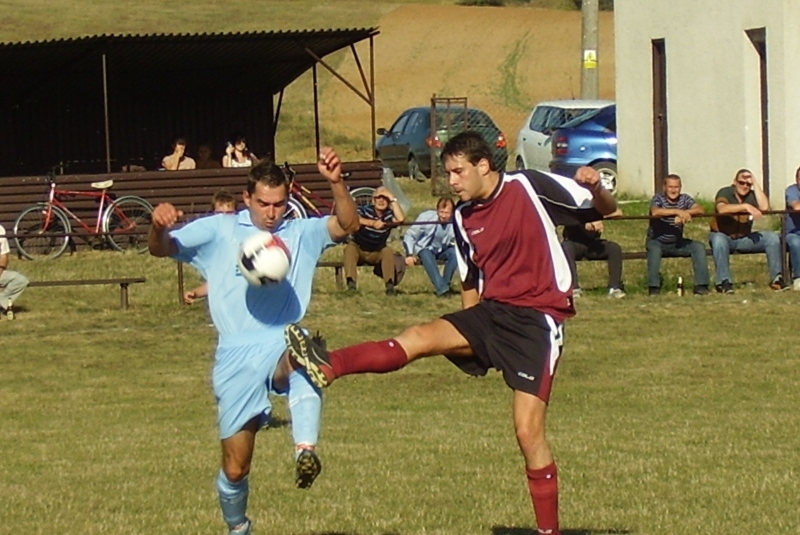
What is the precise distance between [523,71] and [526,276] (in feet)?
147

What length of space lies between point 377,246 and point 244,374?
453 inches

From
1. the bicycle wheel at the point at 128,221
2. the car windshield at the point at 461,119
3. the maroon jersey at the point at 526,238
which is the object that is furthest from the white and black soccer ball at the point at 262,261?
the car windshield at the point at 461,119

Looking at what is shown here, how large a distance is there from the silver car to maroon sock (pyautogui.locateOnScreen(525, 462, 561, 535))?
2058cm

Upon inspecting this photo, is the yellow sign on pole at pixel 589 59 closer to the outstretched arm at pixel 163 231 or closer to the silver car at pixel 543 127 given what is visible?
the silver car at pixel 543 127

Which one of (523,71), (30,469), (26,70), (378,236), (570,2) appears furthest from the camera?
(570,2)

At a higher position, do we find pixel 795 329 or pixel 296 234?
pixel 296 234

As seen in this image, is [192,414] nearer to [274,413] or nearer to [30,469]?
[274,413]

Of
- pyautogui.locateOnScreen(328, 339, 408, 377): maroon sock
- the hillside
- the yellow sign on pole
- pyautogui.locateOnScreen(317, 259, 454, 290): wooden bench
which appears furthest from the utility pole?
pyautogui.locateOnScreen(328, 339, 408, 377): maroon sock

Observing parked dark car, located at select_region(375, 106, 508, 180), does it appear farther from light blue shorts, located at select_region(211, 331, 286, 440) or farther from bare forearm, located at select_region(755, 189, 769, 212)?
light blue shorts, located at select_region(211, 331, 286, 440)

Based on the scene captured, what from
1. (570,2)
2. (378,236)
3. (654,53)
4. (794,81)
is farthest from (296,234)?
(570,2)

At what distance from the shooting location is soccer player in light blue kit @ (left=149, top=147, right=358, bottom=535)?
273 inches

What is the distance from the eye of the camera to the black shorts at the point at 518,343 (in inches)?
283

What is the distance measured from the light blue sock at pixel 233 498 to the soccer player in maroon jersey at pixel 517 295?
69 cm

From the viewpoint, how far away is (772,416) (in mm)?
11922
